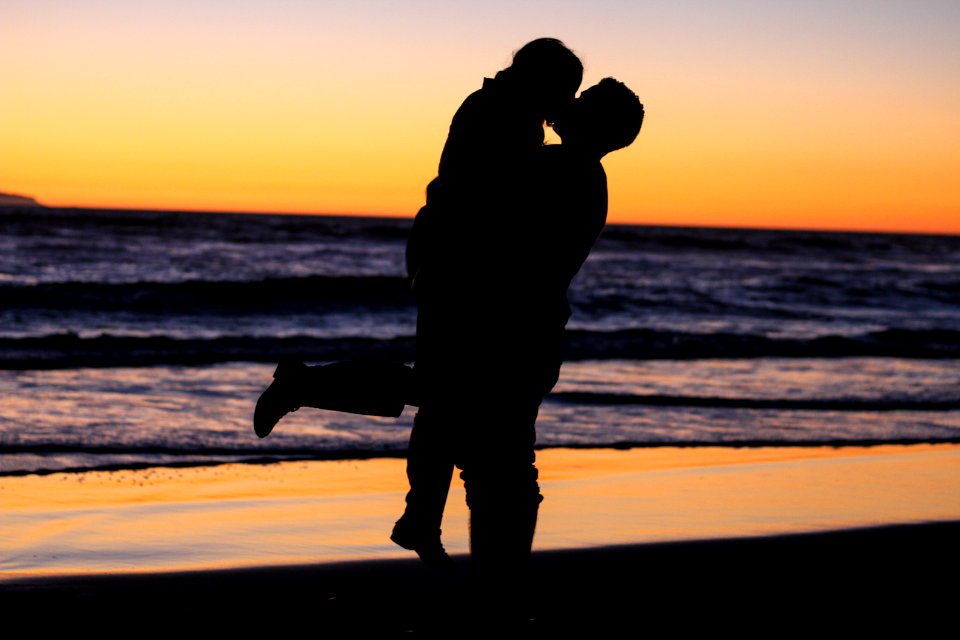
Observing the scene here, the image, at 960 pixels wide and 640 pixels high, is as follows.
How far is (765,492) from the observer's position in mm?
6363

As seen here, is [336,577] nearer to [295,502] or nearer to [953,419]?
[295,502]

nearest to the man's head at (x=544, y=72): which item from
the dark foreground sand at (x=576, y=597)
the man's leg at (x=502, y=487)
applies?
the man's leg at (x=502, y=487)

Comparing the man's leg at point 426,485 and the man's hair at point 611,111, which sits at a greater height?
the man's hair at point 611,111

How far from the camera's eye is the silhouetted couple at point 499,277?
2994mm

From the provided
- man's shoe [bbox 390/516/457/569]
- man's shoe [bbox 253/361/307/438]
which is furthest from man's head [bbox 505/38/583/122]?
man's shoe [bbox 390/516/457/569]

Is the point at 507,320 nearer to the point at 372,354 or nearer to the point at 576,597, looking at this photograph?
the point at 576,597

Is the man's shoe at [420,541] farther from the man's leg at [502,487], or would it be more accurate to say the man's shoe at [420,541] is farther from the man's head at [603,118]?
the man's head at [603,118]

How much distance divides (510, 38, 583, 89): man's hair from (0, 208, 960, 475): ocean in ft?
15.4

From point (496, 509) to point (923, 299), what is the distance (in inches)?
1169

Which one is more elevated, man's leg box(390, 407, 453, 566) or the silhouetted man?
the silhouetted man

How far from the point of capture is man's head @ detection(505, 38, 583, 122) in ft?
9.97

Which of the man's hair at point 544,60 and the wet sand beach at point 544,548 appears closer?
the man's hair at point 544,60

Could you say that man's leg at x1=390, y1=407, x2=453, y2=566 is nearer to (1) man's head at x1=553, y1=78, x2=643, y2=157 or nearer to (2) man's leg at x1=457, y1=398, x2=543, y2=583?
(2) man's leg at x1=457, y1=398, x2=543, y2=583

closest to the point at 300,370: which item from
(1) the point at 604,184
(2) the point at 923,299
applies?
(1) the point at 604,184
